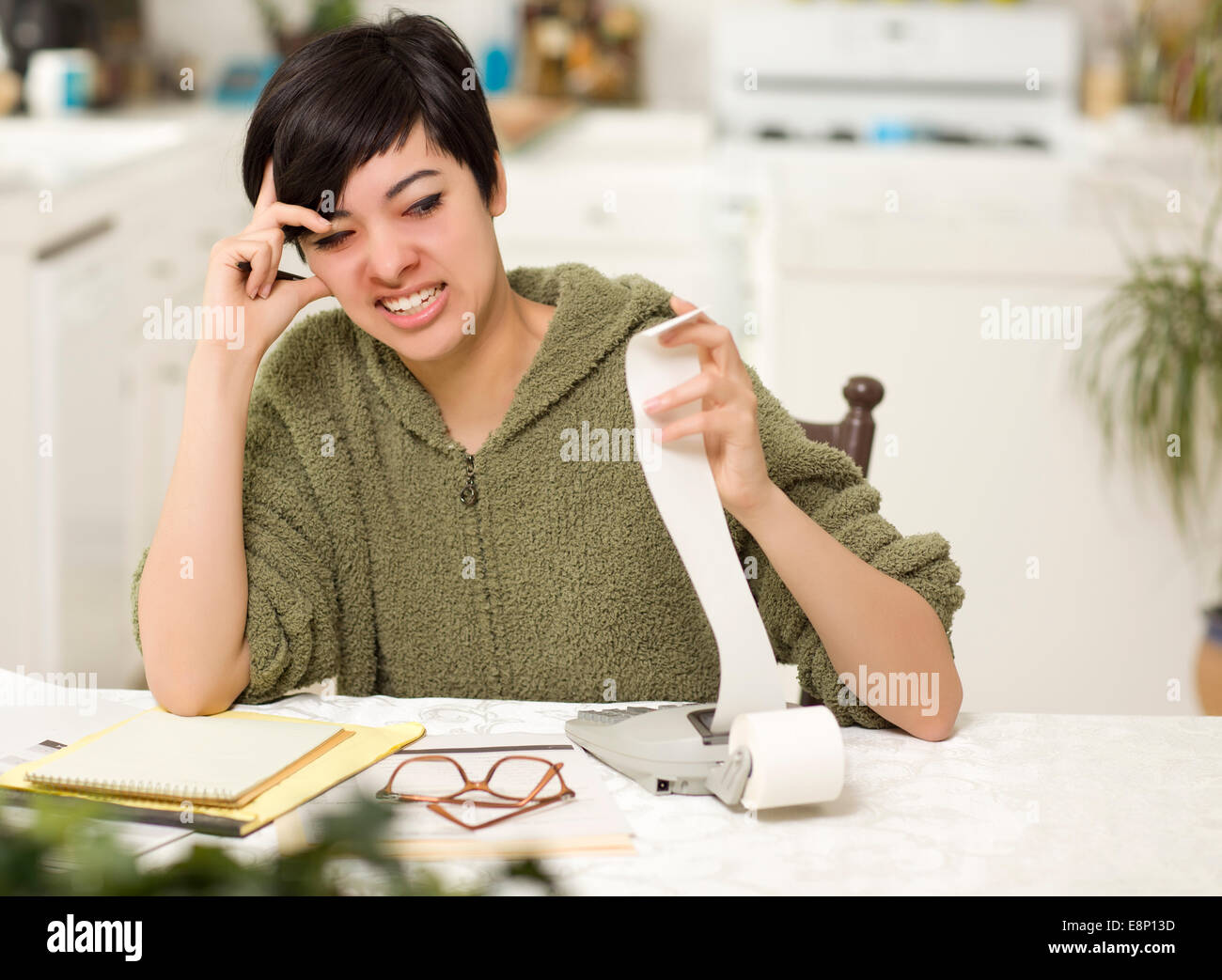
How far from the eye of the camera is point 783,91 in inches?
150

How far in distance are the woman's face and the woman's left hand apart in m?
0.27

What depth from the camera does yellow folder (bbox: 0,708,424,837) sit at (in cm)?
85

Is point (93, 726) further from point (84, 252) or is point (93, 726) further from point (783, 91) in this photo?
point (783, 91)

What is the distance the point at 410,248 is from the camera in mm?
1128

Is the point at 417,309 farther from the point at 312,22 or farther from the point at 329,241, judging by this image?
the point at 312,22

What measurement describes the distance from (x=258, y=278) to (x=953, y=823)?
2.45 ft

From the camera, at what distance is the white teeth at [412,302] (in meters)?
1.16

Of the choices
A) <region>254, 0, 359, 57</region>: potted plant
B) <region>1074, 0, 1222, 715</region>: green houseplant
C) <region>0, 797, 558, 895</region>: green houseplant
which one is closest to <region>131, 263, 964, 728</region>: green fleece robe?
<region>0, 797, 558, 895</region>: green houseplant

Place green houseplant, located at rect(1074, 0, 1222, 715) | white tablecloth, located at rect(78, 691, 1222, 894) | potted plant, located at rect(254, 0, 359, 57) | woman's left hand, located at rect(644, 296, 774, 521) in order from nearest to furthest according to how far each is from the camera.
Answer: white tablecloth, located at rect(78, 691, 1222, 894), woman's left hand, located at rect(644, 296, 774, 521), green houseplant, located at rect(1074, 0, 1222, 715), potted plant, located at rect(254, 0, 359, 57)

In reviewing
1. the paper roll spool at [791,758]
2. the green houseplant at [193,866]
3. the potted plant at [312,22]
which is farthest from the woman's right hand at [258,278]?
the potted plant at [312,22]

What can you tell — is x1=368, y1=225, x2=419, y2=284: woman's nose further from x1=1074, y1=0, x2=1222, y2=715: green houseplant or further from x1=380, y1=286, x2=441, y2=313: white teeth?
x1=1074, y1=0, x2=1222, y2=715: green houseplant

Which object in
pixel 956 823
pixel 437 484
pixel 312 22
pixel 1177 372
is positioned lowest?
pixel 956 823

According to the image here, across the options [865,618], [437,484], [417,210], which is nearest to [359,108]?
[417,210]

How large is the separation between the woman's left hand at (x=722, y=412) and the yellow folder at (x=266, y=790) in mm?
309
